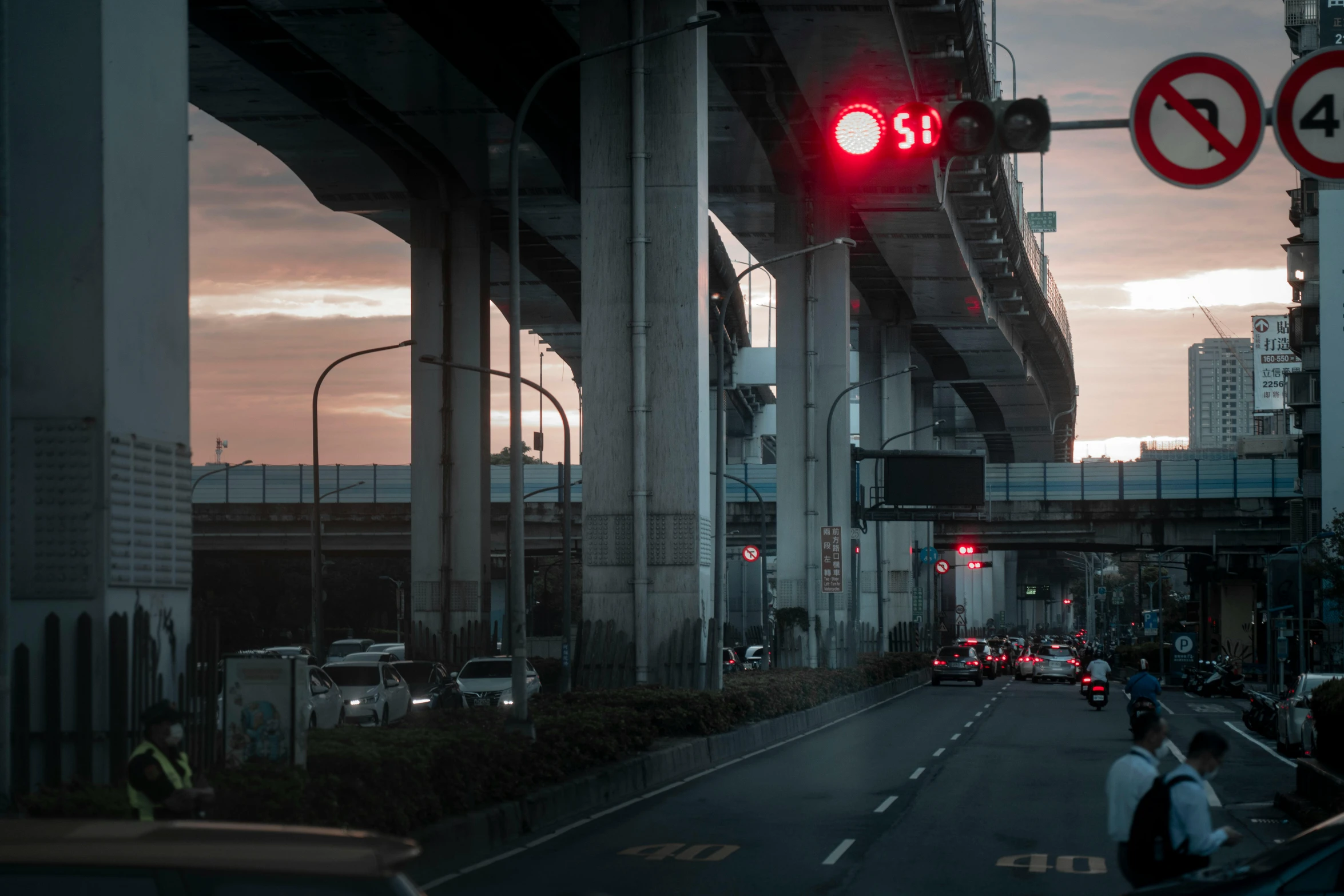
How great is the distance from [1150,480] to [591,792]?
189ft

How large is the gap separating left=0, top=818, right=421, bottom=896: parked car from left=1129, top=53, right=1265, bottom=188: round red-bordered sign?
9.35 m

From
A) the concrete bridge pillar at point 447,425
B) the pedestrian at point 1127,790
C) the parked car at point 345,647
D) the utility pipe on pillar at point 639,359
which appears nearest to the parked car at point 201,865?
the pedestrian at point 1127,790

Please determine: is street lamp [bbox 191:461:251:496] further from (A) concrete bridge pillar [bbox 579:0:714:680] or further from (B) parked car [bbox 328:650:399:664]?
(A) concrete bridge pillar [bbox 579:0:714:680]

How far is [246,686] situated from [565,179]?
28955 millimetres

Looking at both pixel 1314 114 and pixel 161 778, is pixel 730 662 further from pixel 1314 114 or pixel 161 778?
pixel 161 778

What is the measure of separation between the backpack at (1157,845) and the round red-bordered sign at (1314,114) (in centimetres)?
525

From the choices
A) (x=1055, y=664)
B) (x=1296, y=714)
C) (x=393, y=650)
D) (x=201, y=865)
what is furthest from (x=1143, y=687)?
(x=1055, y=664)

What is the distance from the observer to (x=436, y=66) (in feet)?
123

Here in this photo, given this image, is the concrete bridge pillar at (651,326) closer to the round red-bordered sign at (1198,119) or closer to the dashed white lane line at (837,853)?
the dashed white lane line at (837,853)

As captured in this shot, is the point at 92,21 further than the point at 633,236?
No

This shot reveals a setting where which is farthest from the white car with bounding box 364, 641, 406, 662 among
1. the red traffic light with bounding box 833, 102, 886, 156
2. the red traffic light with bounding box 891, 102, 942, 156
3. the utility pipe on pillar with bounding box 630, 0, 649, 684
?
the red traffic light with bounding box 891, 102, 942, 156

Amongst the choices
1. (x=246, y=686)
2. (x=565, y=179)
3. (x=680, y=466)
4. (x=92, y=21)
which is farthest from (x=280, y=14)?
(x=246, y=686)

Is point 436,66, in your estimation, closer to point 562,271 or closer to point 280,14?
point 280,14

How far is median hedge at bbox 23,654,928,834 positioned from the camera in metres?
12.2
